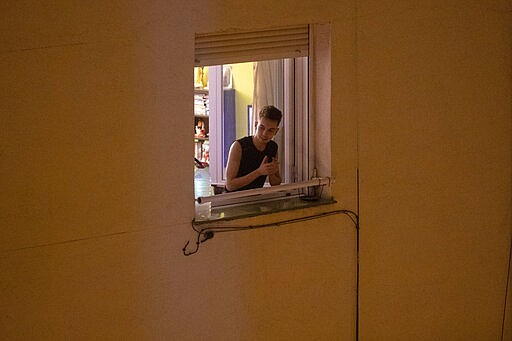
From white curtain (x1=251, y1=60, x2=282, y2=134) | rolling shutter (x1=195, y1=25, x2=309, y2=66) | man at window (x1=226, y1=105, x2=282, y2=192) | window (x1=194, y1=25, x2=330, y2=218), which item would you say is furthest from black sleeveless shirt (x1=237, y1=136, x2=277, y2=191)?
rolling shutter (x1=195, y1=25, x2=309, y2=66)

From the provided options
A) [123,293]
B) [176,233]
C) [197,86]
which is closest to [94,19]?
[176,233]

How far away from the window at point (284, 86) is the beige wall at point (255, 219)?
0.08 m

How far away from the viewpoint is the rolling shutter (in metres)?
1.67

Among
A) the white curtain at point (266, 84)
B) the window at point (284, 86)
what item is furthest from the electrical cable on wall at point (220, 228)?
the white curtain at point (266, 84)

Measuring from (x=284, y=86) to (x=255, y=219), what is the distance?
67 centimetres

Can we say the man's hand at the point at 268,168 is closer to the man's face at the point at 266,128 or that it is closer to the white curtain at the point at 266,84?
the man's face at the point at 266,128

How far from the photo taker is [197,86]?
139 inches

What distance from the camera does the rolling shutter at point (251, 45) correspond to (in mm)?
1669

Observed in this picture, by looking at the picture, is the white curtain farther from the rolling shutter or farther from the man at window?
the rolling shutter

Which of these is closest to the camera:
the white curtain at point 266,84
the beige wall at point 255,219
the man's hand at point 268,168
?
the beige wall at point 255,219

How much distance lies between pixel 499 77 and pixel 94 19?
1.83 meters

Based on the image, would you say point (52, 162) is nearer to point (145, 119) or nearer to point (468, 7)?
point (145, 119)

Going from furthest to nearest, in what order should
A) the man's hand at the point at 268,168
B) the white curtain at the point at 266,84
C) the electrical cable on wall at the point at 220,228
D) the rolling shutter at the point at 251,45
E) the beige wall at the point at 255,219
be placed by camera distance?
the white curtain at the point at 266,84 → the man's hand at the point at 268,168 → the rolling shutter at the point at 251,45 → the electrical cable on wall at the point at 220,228 → the beige wall at the point at 255,219

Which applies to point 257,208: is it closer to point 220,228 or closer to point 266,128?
point 220,228
